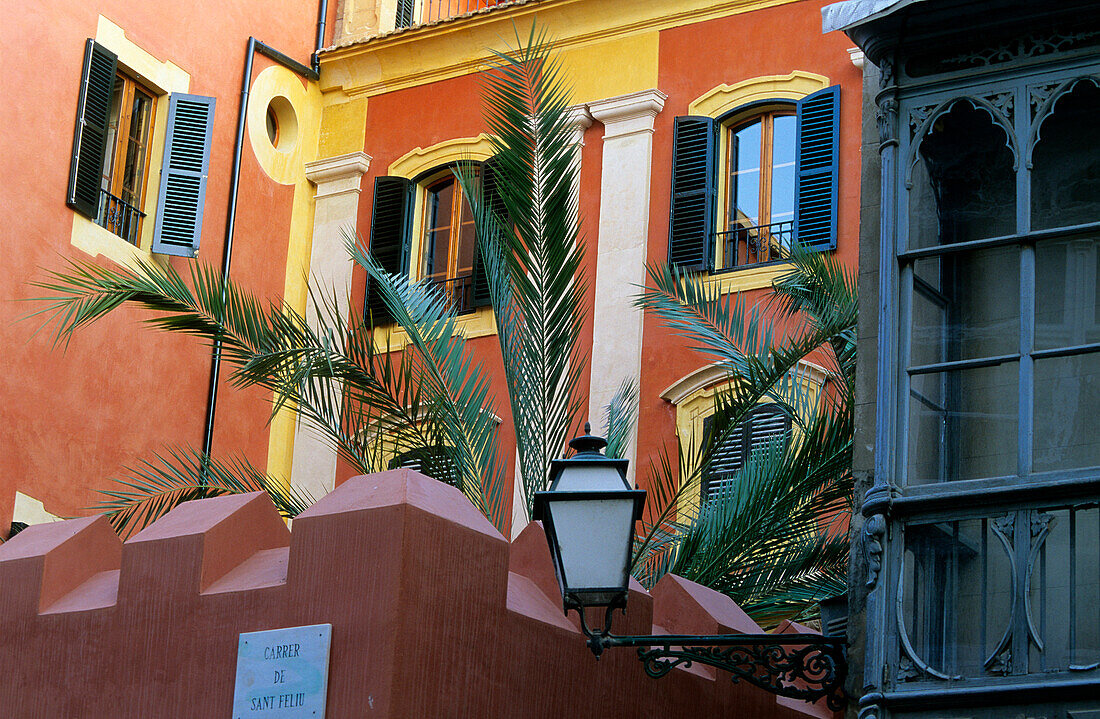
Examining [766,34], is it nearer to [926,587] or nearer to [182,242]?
[182,242]

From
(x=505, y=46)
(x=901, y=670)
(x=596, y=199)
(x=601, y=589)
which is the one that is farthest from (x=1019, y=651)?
(x=505, y=46)

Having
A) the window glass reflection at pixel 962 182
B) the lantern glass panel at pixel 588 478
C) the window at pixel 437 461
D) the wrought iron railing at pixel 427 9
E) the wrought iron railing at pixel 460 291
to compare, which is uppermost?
the wrought iron railing at pixel 427 9

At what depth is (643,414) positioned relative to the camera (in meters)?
14.6

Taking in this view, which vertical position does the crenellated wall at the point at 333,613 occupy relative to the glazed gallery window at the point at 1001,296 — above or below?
below

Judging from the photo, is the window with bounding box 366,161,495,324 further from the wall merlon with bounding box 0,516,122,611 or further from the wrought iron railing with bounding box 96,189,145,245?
the wall merlon with bounding box 0,516,122,611

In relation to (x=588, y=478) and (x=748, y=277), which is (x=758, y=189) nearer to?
(x=748, y=277)

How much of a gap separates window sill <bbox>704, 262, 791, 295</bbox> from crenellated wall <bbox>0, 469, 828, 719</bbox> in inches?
268

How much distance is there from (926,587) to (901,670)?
32cm

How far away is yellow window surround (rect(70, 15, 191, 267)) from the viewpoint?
1451cm

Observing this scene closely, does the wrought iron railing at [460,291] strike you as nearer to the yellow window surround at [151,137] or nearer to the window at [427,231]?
the window at [427,231]

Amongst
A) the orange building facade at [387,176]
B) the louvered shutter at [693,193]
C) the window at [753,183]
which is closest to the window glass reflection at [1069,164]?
the orange building facade at [387,176]

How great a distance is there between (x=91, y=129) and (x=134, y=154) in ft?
2.89

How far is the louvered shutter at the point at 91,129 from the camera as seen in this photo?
1434 cm

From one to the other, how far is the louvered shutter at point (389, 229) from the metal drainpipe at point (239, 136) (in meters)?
1.35
